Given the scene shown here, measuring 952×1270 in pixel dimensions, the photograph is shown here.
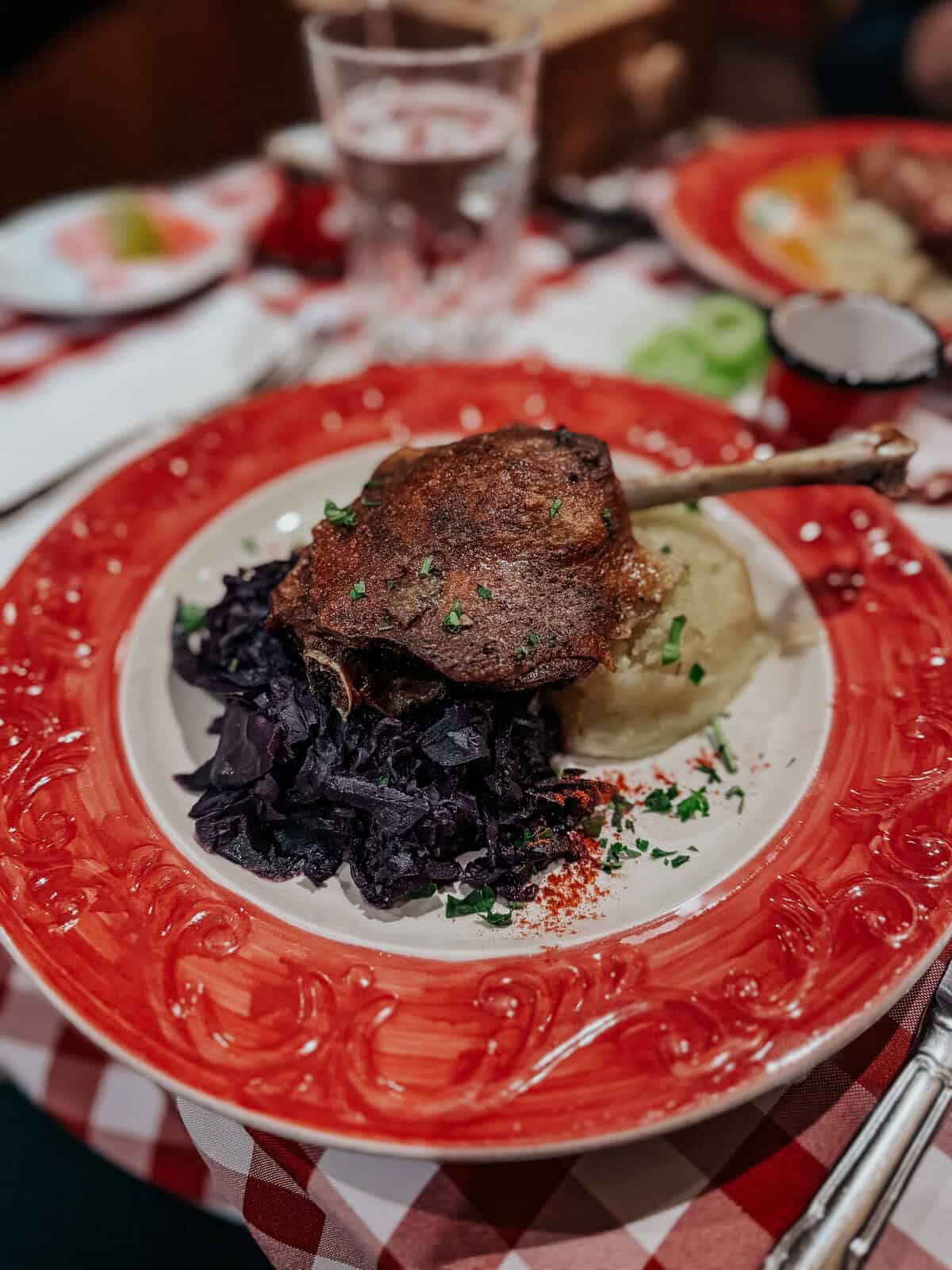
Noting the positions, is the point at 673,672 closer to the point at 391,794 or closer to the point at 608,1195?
the point at 391,794

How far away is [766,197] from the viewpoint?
3979 mm

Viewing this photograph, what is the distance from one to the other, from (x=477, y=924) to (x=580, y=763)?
0.50 metres

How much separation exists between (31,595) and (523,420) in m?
1.50

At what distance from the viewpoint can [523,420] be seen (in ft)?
9.48

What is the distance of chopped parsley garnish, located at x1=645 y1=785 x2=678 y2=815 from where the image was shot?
205 cm

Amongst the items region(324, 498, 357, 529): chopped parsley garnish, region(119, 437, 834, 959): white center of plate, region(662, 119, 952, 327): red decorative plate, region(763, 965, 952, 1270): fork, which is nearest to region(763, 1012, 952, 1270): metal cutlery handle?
region(763, 965, 952, 1270): fork

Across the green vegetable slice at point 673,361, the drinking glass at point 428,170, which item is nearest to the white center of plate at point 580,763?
the green vegetable slice at point 673,361

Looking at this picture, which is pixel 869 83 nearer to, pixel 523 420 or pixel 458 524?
pixel 523 420

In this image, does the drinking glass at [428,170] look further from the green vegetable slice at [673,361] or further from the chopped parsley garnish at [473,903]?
the chopped parsley garnish at [473,903]

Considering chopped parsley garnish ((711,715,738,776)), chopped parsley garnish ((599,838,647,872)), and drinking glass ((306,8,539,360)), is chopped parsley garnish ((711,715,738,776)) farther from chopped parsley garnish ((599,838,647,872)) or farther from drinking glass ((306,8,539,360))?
drinking glass ((306,8,539,360))

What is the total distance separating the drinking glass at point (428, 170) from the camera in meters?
3.19

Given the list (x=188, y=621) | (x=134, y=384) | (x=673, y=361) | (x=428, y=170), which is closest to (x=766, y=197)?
(x=673, y=361)

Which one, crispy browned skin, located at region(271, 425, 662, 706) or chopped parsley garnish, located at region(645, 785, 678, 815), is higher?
crispy browned skin, located at region(271, 425, 662, 706)

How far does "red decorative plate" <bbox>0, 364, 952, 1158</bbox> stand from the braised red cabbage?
84mm
